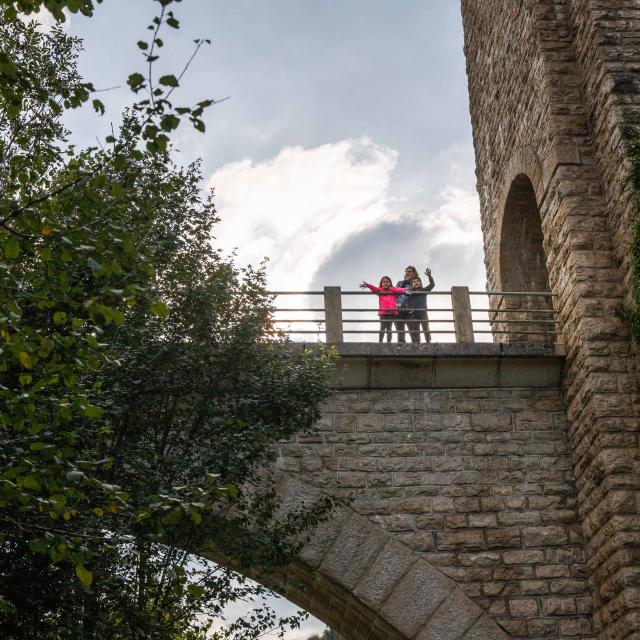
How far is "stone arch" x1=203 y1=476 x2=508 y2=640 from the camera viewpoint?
8609 millimetres

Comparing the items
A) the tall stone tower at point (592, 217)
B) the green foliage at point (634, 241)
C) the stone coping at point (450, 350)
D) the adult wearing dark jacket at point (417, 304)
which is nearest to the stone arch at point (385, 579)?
the tall stone tower at point (592, 217)

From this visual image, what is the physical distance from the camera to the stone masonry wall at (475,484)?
8789 mm

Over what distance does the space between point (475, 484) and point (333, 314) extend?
7.59ft

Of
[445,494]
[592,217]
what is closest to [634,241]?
[592,217]

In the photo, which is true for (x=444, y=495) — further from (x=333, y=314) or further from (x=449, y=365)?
(x=333, y=314)

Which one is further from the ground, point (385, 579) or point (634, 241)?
point (634, 241)

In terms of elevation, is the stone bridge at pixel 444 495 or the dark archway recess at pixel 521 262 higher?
the dark archway recess at pixel 521 262

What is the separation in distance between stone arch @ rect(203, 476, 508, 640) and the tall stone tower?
132 centimetres

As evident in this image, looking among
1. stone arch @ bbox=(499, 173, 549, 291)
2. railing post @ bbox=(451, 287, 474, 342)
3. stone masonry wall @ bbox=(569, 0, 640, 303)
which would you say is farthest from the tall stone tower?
railing post @ bbox=(451, 287, 474, 342)

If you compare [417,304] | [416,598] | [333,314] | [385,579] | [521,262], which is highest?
[521,262]

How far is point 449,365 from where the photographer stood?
9680 mm

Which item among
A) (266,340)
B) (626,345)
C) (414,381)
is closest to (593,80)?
(626,345)

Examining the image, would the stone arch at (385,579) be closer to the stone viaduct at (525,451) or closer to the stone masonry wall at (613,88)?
the stone viaduct at (525,451)

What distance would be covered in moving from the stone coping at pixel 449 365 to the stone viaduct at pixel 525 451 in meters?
0.01
